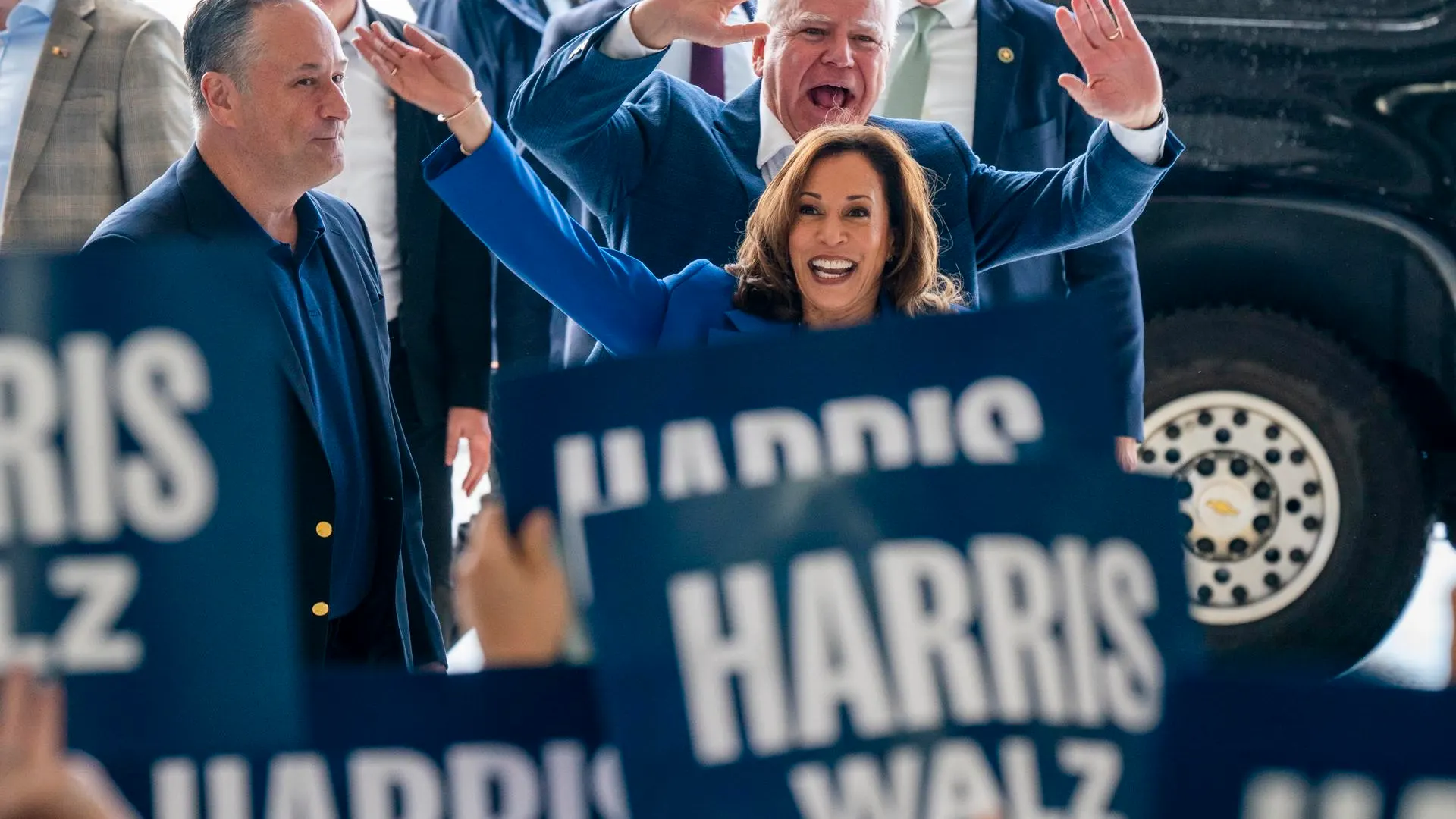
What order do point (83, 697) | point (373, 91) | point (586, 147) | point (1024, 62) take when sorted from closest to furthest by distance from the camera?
point (83, 697) < point (586, 147) < point (1024, 62) < point (373, 91)

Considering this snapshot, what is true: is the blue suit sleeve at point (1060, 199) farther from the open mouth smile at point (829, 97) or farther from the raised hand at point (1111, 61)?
the open mouth smile at point (829, 97)

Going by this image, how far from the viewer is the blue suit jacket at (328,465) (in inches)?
99.0

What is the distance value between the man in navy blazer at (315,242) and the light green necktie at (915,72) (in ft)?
4.55

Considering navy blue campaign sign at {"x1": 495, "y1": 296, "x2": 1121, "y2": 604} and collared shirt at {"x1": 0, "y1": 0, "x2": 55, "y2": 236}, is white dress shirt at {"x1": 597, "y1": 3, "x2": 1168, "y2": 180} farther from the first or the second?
collared shirt at {"x1": 0, "y1": 0, "x2": 55, "y2": 236}

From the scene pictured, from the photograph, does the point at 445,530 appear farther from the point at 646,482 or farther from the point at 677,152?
the point at 646,482

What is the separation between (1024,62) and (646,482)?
8.04ft

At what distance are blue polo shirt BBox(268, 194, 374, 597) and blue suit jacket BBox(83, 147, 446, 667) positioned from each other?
1 centimetres

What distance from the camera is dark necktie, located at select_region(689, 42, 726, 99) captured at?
418cm

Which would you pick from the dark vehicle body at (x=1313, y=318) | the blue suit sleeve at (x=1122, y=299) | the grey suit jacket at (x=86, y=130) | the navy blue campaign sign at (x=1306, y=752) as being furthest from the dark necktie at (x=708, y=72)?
the navy blue campaign sign at (x=1306, y=752)

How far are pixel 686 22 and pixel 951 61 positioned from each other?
1203 millimetres

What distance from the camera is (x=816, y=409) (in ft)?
4.97

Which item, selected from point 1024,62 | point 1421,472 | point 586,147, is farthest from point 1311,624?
point 586,147

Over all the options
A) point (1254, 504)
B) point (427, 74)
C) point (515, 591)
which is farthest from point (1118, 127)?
point (1254, 504)

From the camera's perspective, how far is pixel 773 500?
4.92 feet
